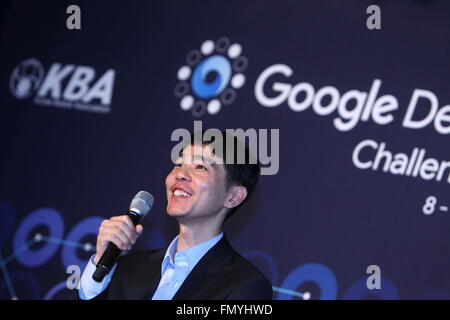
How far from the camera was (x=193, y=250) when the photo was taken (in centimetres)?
216

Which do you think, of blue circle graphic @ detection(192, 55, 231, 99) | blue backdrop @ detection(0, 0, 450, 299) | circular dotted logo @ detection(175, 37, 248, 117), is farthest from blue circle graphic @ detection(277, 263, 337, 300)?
blue circle graphic @ detection(192, 55, 231, 99)

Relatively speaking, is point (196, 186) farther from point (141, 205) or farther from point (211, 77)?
point (211, 77)

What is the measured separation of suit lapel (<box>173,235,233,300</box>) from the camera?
200cm

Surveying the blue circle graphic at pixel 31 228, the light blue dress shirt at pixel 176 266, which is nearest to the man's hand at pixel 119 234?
the light blue dress shirt at pixel 176 266

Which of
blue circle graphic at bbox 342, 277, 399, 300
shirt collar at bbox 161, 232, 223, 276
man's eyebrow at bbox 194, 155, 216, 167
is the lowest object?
blue circle graphic at bbox 342, 277, 399, 300

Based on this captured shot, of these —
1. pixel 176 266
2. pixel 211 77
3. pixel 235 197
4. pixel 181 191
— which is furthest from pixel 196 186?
→ pixel 211 77

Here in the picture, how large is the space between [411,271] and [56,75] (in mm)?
2686

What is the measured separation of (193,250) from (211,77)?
1998 mm

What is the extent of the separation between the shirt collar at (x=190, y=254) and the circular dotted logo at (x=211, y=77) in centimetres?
183

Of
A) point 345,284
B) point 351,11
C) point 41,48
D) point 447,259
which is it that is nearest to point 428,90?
point 351,11

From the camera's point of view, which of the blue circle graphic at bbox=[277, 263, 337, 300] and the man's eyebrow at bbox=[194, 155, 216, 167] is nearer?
the man's eyebrow at bbox=[194, 155, 216, 167]

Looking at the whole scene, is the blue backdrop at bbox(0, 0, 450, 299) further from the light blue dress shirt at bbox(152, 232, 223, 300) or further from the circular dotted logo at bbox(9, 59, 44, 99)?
the light blue dress shirt at bbox(152, 232, 223, 300)

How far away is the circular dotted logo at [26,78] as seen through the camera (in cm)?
A: 439
